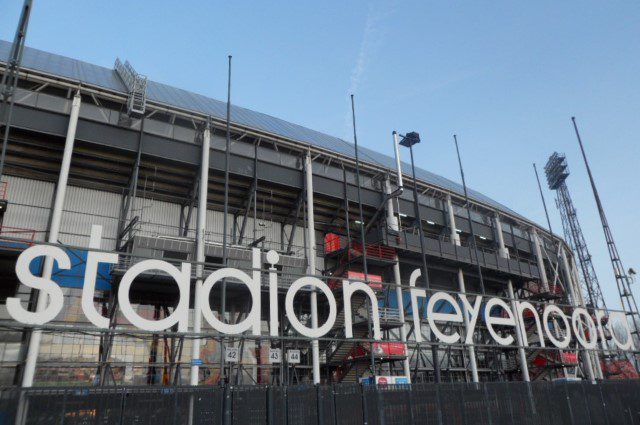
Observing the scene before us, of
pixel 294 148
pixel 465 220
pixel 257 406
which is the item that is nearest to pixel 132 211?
pixel 294 148

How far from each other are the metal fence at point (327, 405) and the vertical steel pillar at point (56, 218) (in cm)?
1003

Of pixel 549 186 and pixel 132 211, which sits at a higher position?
pixel 549 186

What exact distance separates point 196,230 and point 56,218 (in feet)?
25.5

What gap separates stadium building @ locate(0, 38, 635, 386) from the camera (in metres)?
26.9

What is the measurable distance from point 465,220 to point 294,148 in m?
20.4

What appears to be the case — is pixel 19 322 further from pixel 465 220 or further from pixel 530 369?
pixel 530 369

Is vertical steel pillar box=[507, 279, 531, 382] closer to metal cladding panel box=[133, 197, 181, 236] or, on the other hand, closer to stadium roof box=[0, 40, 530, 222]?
stadium roof box=[0, 40, 530, 222]

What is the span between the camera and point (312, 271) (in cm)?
3400

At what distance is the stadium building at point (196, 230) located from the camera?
88.4ft

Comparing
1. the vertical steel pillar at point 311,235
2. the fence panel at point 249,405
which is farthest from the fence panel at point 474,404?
the vertical steel pillar at point 311,235

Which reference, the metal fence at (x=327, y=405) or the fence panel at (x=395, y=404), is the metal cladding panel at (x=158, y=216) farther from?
the fence panel at (x=395, y=404)

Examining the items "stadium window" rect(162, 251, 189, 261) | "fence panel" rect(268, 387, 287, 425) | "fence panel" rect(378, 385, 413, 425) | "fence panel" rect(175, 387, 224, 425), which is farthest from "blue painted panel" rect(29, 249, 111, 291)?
"fence panel" rect(378, 385, 413, 425)

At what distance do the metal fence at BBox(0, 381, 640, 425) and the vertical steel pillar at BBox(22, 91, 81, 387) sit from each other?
1003cm

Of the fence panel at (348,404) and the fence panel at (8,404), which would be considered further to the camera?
the fence panel at (348,404)
